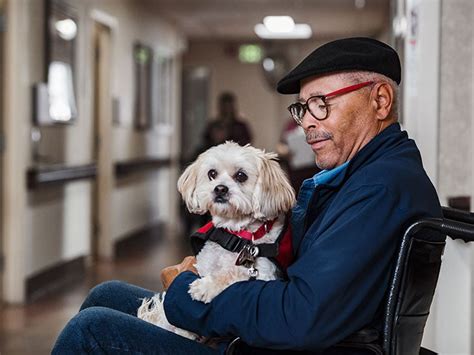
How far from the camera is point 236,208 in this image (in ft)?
6.88

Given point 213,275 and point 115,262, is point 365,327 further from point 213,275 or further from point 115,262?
point 115,262

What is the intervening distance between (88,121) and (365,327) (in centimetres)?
611

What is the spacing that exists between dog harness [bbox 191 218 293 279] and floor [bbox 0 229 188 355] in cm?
254

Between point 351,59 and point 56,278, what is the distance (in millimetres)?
5197

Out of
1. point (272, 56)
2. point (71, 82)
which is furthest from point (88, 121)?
point (272, 56)

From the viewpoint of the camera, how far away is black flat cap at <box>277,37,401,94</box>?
1805 millimetres

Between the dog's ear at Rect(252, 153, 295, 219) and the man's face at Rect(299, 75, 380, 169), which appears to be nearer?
the man's face at Rect(299, 75, 380, 169)

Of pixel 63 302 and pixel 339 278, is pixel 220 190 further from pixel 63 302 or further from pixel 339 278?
pixel 63 302

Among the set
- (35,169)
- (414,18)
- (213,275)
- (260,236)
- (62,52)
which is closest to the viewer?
(213,275)

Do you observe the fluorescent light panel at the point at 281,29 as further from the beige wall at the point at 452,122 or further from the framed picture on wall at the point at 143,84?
the beige wall at the point at 452,122

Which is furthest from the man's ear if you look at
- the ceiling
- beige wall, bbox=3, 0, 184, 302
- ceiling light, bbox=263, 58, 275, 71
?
ceiling light, bbox=263, 58, 275, 71

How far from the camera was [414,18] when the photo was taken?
12.1 feet

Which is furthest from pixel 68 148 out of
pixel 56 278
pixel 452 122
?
pixel 452 122

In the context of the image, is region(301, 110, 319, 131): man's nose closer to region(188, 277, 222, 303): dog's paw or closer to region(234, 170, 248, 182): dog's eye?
region(234, 170, 248, 182): dog's eye
